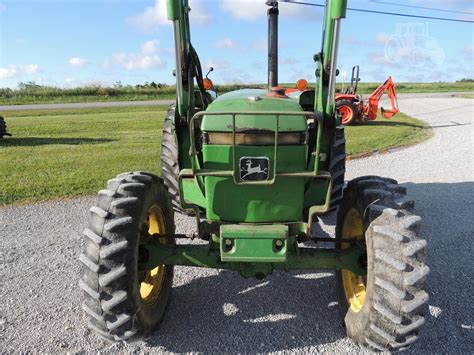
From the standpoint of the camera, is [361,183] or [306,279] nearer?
[361,183]

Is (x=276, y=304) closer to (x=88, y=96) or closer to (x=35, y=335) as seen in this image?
(x=35, y=335)

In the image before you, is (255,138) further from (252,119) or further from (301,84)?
(301,84)

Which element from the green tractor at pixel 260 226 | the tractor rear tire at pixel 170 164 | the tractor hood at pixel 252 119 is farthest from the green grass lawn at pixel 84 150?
the tractor hood at pixel 252 119

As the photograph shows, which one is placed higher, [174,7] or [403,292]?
[174,7]

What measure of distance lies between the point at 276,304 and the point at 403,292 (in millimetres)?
1262

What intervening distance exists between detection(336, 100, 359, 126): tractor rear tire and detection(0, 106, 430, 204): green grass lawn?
47 centimetres

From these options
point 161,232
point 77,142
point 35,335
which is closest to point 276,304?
point 161,232

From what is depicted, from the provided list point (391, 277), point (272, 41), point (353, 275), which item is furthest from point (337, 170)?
point (391, 277)

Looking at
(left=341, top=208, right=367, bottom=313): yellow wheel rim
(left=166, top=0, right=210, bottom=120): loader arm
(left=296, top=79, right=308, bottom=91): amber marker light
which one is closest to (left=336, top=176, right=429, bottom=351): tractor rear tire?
(left=341, top=208, right=367, bottom=313): yellow wheel rim

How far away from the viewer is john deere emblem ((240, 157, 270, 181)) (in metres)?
2.99

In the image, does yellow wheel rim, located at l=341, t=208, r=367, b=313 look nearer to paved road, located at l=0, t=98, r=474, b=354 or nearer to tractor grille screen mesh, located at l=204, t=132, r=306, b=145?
paved road, located at l=0, t=98, r=474, b=354

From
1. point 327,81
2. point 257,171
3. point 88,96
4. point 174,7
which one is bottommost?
point 88,96

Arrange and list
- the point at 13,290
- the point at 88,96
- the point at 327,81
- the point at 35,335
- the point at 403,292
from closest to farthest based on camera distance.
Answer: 1. the point at 403,292
2. the point at 35,335
3. the point at 327,81
4. the point at 13,290
5. the point at 88,96

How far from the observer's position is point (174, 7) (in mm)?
3066
